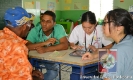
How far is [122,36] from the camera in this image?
133cm

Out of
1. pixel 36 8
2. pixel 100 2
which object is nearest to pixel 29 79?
pixel 36 8

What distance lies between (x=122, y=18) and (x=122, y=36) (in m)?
0.15

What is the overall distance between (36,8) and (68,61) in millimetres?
3356

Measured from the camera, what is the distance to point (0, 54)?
134cm

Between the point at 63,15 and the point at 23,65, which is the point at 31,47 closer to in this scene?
the point at 23,65

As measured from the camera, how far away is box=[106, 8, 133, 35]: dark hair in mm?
1266

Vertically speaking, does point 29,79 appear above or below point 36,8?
below

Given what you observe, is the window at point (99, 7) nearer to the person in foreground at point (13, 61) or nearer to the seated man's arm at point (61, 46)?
the seated man's arm at point (61, 46)

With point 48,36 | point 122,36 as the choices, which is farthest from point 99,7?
point 122,36

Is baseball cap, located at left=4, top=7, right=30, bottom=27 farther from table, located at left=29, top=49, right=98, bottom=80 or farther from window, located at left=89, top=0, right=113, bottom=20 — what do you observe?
window, located at left=89, top=0, right=113, bottom=20

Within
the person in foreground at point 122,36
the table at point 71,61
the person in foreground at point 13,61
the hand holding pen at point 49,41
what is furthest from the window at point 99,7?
the person in foreground at point 13,61

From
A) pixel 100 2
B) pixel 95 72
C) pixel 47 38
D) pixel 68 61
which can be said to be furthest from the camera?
pixel 100 2

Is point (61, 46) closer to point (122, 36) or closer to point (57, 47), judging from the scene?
point (57, 47)

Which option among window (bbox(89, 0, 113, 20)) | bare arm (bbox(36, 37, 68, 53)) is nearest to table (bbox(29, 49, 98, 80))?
bare arm (bbox(36, 37, 68, 53))
